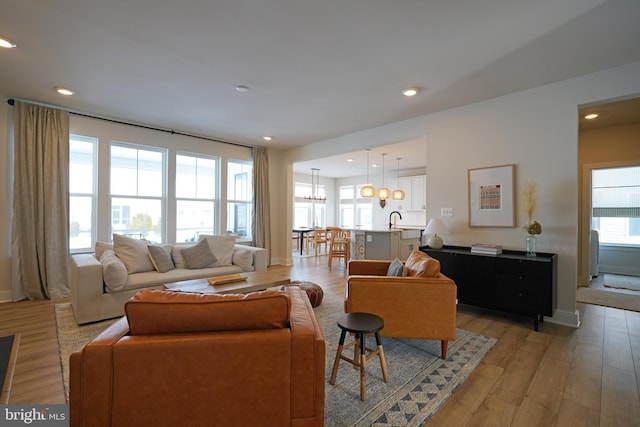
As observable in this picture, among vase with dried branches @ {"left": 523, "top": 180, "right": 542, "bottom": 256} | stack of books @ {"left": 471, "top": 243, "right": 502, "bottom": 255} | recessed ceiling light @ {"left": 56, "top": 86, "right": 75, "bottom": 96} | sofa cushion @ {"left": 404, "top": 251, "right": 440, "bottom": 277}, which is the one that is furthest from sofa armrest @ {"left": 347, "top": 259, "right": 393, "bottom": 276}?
recessed ceiling light @ {"left": 56, "top": 86, "right": 75, "bottom": 96}

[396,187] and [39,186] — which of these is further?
[396,187]

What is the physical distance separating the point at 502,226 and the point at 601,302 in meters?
1.90

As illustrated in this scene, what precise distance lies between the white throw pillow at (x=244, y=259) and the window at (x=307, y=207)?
5867mm

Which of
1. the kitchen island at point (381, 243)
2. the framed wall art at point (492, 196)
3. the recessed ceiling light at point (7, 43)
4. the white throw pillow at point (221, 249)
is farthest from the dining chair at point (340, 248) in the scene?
the recessed ceiling light at point (7, 43)

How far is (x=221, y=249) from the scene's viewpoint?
171 inches

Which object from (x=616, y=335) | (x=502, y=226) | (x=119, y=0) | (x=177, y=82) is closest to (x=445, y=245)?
(x=502, y=226)

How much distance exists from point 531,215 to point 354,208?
7.71 meters

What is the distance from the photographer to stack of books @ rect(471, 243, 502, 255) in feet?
10.8

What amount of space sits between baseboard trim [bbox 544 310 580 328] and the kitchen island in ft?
8.39

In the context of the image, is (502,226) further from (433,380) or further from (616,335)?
(433,380)

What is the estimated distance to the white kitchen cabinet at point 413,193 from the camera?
836 cm

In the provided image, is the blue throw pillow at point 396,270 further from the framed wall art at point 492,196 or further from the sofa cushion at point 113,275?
the sofa cushion at point 113,275

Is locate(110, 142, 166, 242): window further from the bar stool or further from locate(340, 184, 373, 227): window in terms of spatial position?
locate(340, 184, 373, 227): window

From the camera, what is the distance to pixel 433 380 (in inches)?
80.3
